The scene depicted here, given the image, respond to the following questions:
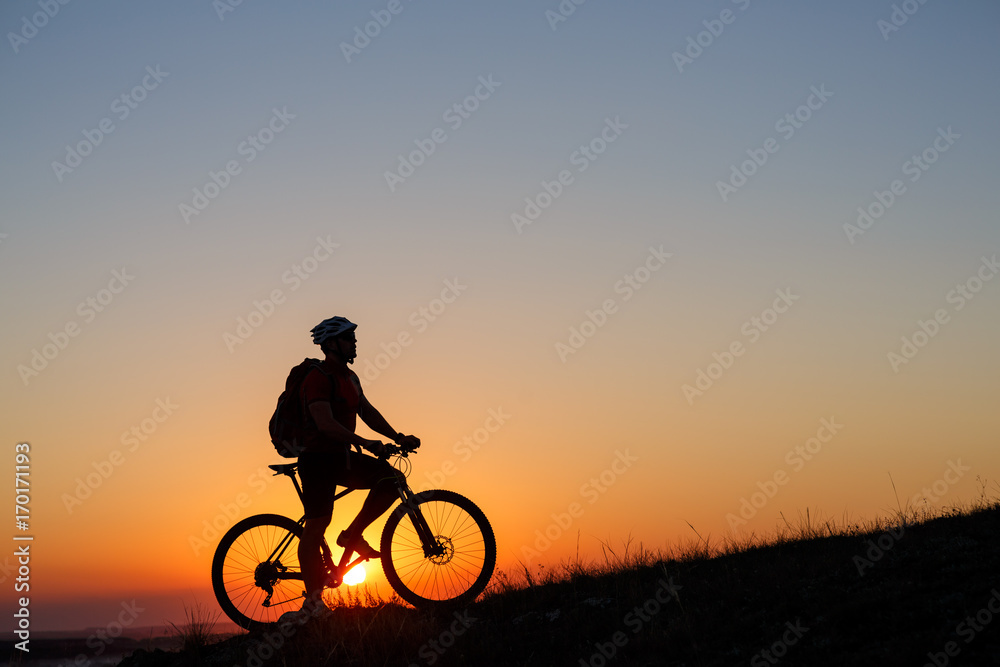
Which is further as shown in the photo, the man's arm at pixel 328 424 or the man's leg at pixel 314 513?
the man's leg at pixel 314 513

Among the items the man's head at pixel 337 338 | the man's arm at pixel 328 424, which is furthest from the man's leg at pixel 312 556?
the man's head at pixel 337 338

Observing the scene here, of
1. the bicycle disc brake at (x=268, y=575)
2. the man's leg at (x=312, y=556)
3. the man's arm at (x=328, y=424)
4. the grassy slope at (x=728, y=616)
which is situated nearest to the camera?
the grassy slope at (x=728, y=616)

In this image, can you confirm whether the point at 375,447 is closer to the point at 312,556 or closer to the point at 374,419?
the point at 374,419

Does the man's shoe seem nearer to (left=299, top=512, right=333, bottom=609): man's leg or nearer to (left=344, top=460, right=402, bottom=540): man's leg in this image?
(left=344, top=460, right=402, bottom=540): man's leg

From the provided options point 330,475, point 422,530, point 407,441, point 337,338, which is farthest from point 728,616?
point 337,338

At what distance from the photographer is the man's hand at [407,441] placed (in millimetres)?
7254

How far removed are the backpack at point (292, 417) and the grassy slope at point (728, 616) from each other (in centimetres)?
158

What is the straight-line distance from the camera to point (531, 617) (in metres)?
7.16

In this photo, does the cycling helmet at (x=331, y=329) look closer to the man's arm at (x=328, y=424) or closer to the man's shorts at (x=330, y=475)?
the man's arm at (x=328, y=424)

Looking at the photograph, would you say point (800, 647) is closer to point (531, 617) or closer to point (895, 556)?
point (895, 556)

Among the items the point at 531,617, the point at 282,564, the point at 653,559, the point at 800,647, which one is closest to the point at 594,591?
the point at 531,617

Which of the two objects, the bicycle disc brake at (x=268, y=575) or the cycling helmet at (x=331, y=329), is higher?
the cycling helmet at (x=331, y=329)

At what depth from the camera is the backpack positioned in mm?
7027

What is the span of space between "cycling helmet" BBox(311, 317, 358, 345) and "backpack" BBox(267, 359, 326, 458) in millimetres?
216
